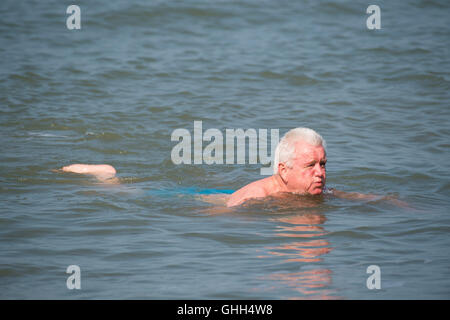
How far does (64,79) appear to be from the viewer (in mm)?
12977

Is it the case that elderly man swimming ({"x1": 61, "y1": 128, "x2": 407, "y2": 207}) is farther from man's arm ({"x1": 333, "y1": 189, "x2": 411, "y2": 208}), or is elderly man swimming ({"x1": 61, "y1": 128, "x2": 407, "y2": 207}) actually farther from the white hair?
man's arm ({"x1": 333, "y1": 189, "x2": 411, "y2": 208})

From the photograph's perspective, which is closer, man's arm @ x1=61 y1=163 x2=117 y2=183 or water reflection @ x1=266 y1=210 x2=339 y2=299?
water reflection @ x1=266 y1=210 x2=339 y2=299

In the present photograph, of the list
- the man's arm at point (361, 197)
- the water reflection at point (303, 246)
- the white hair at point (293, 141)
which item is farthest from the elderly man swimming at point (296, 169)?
the man's arm at point (361, 197)

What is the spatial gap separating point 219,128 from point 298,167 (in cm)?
433

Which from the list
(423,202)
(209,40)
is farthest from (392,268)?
(209,40)

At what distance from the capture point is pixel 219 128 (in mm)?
10562

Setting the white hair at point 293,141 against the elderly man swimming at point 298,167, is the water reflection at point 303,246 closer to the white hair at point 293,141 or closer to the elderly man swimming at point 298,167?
the elderly man swimming at point 298,167

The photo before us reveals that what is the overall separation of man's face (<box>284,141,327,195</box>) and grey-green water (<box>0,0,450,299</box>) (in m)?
0.25

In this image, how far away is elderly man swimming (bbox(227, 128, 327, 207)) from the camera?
20.7 feet

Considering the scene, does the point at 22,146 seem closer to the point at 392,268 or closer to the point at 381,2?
the point at 392,268

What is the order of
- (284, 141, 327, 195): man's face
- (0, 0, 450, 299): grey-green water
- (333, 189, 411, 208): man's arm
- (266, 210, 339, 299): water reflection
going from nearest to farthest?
1. (266, 210, 339, 299): water reflection
2. (0, 0, 450, 299): grey-green water
3. (284, 141, 327, 195): man's face
4. (333, 189, 411, 208): man's arm

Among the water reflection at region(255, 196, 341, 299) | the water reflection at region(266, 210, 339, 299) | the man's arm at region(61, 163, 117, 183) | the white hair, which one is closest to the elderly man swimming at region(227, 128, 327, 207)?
the white hair

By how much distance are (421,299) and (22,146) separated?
21.9 feet

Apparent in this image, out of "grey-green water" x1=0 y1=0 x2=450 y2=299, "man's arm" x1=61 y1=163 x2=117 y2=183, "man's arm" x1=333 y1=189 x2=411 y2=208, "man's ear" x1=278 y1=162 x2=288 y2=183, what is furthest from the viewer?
"man's arm" x1=61 y1=163 x2=117 y2=183
